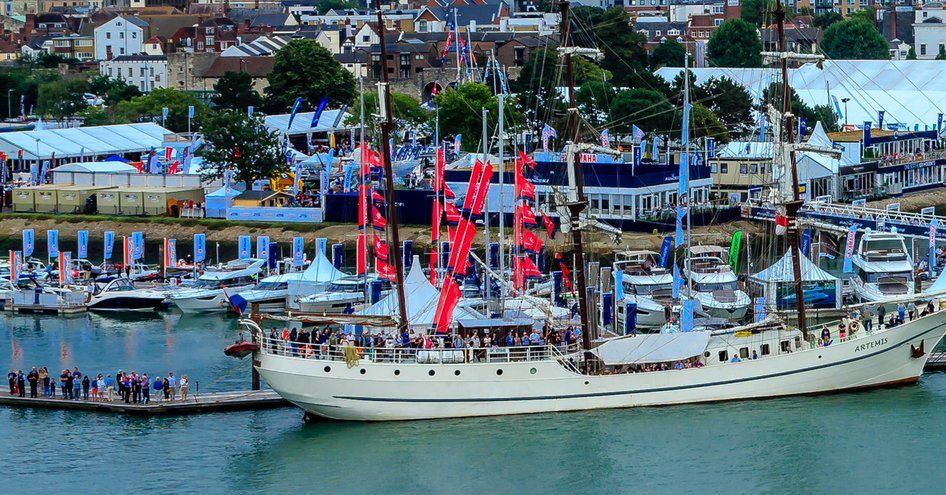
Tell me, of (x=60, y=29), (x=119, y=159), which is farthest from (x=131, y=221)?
(x=60, y=29)

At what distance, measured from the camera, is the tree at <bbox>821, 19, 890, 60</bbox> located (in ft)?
463

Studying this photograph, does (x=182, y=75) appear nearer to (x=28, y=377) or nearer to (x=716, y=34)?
(x=716, y=34)

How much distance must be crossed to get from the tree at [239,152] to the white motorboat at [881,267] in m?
31.6

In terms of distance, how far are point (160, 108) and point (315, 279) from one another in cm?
5674

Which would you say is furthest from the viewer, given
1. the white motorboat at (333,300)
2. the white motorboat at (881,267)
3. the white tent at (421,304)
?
the white motorboat at (333,300)

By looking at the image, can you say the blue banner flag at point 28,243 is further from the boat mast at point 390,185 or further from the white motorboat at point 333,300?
the boat mast at point 390,185

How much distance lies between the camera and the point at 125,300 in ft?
213

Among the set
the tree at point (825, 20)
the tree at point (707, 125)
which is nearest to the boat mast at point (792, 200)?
the tree at point (707, 125)

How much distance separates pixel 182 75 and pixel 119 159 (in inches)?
1884

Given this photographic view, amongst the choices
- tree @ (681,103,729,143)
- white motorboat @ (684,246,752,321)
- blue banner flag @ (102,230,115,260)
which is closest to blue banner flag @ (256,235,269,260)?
blue banner flag @ (102,230,115,260)

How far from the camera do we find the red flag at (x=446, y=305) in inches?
1855

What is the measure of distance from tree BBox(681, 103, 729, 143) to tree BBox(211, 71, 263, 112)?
36018mm

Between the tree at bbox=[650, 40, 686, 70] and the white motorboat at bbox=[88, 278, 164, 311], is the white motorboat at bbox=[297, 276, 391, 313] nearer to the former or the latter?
the white motorboat at bbox=[88, 278, 164, 311]

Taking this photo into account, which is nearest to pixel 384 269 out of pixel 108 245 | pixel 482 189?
pixel 482 189
